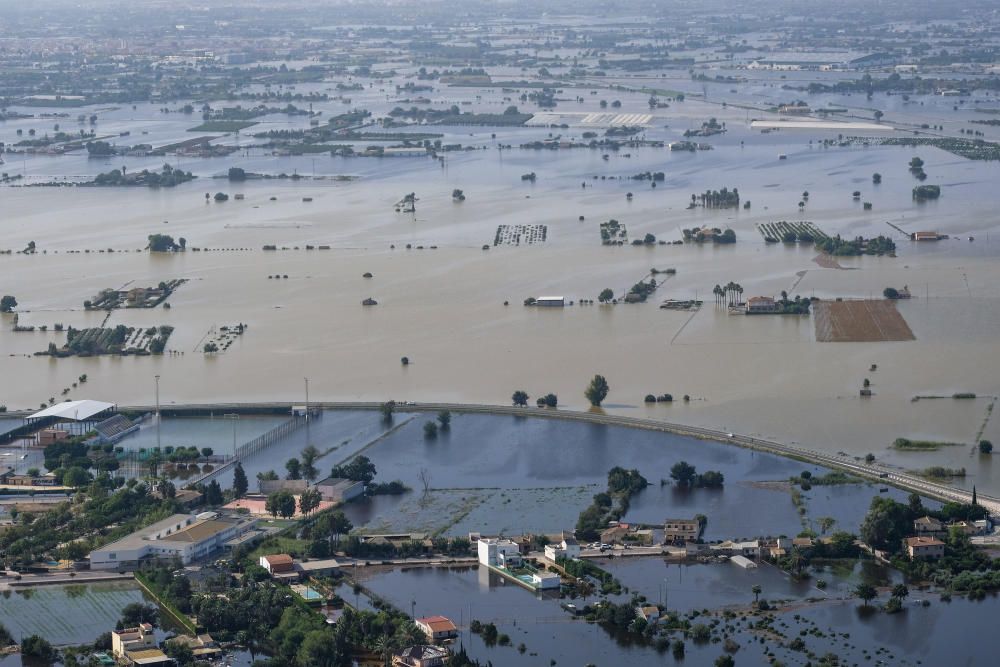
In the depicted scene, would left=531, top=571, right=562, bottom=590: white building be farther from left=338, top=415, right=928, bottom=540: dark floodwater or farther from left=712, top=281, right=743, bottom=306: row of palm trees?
left=712, top=281, right=743, bottom=306: row of palm trees

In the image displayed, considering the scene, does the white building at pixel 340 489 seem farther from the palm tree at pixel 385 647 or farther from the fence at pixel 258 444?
the palm tree at pixel 385 647

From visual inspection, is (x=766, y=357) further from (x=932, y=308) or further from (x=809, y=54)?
(x=809, y=54)

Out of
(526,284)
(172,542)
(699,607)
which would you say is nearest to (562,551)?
(699,607)

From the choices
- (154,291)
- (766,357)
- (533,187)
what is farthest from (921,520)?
Answer: (533,187)

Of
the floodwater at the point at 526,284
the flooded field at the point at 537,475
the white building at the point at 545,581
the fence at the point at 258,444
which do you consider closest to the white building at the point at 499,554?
the white building at the point at 545,581

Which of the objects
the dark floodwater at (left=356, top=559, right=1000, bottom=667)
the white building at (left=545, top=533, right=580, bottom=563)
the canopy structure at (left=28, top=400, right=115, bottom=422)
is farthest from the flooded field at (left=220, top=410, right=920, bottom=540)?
the canopy structure at (left=28, top=400, right=115, bottom=422)

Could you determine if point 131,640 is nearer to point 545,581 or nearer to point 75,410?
point 545,581
